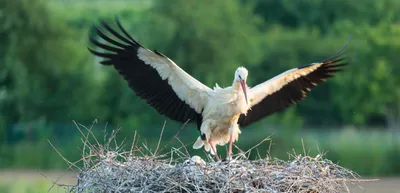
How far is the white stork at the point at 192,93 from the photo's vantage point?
28.4 ft

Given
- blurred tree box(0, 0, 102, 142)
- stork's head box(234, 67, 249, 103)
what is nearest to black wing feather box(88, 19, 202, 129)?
stork's head box(234, 67, 249, 103)

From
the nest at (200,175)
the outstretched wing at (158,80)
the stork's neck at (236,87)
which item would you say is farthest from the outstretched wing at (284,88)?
the nest at (200,175)

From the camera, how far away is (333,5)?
37.1m

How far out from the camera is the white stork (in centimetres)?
866

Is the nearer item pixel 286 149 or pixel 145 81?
pixel 145 81

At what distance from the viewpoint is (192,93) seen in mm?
8984

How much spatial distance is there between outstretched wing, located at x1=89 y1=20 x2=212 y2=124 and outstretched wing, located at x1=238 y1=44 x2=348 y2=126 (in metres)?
0.59

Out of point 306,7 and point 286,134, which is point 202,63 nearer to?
point 286,134

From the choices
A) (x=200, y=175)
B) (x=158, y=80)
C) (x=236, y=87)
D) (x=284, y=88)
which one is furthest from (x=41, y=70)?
(x=200, y=175)

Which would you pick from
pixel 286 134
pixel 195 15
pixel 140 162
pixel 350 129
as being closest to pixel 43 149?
pixel 286 134

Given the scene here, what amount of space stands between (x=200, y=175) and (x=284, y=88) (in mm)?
3089

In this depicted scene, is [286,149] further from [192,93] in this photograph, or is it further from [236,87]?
[236,87]

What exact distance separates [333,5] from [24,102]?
16.1 m

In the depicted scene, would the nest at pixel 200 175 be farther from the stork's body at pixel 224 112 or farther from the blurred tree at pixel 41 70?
the blurred tree at pixel 41 70
